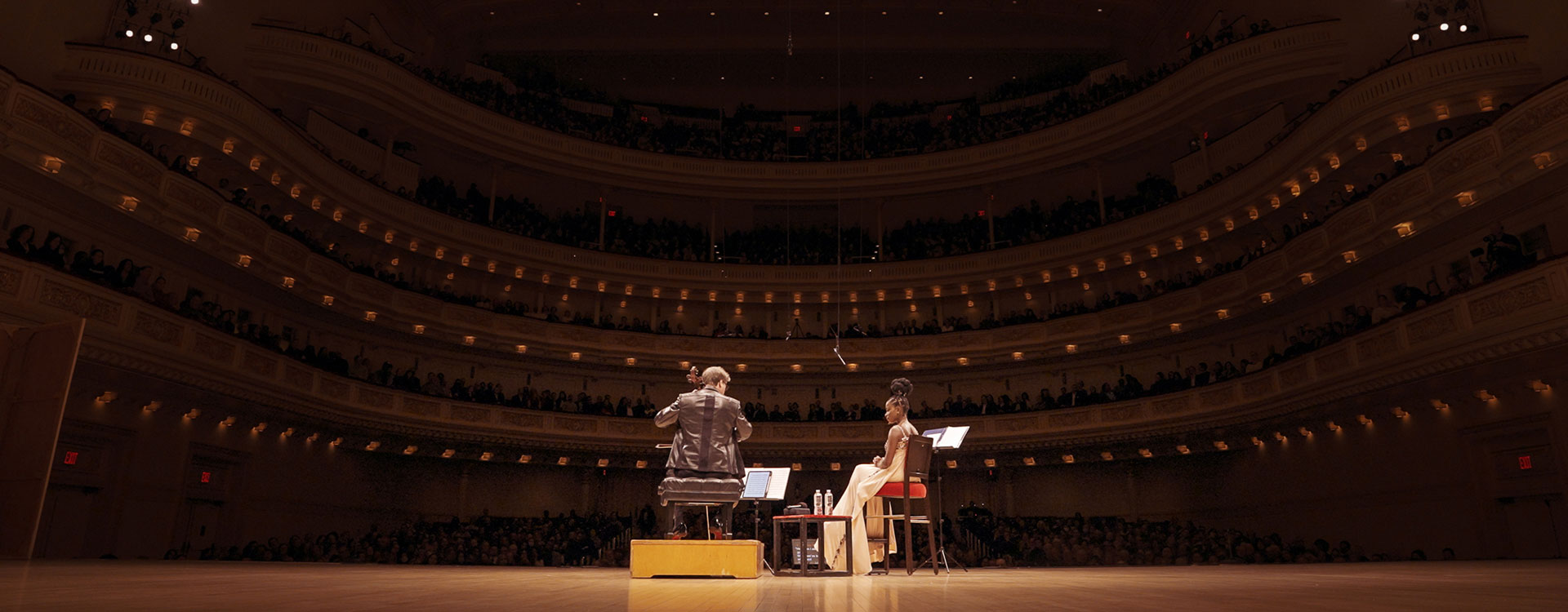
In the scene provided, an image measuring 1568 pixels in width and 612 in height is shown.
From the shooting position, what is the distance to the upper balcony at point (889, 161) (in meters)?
16.2

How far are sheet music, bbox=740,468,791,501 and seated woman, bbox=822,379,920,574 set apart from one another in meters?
0.63

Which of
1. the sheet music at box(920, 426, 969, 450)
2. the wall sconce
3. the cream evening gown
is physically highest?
the wall sconce

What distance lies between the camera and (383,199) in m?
22.9

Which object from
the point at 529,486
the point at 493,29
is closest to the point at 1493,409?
the point at 529,486

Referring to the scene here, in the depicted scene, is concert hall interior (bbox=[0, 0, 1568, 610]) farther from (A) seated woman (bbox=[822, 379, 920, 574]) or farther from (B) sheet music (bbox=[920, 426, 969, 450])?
(B) sheet music (bbox=[920, 426, 969, 450])

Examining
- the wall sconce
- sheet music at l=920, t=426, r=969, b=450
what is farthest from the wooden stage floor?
the wall sconce

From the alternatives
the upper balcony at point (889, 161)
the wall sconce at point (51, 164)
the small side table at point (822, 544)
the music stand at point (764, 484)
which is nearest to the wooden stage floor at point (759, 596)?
the small side table at point (822, 544)

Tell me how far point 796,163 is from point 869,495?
21.1m

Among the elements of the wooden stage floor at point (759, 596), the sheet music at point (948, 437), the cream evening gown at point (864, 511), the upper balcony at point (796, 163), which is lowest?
the wooden stage floor at point (759, 596)

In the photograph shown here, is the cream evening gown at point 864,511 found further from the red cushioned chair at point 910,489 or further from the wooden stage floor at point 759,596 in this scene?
the wooden stage floor at point 759,596

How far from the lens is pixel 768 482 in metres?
9.45

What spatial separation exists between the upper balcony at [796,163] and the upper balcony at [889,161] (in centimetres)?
249

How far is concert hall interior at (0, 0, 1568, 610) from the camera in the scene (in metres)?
9.91

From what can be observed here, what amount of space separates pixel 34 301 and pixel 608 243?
17.8 m
